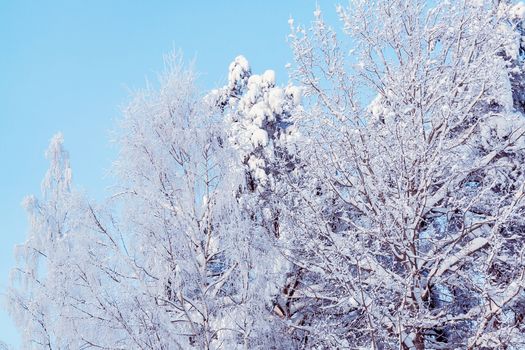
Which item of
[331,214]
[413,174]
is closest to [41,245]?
[331,214]

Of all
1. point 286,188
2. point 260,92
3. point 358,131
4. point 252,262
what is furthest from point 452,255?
point 260,92

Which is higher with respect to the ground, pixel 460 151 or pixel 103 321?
pixel 460 151

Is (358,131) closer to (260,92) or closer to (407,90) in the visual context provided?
(407,90)

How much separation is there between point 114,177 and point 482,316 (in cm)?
442

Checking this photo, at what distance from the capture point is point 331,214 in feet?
27.3

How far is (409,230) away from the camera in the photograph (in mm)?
6242

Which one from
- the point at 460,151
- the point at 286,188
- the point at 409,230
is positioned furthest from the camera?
the point at 286,188

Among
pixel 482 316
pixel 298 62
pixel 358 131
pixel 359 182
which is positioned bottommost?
pixel 482 316

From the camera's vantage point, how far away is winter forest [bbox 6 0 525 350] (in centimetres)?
590

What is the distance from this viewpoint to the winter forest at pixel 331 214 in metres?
5.90

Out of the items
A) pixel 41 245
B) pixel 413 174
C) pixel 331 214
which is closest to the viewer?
pixel 413 174

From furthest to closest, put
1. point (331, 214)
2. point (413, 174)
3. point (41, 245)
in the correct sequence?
point (41, 245)
point (331, 214)
point (413, 174)

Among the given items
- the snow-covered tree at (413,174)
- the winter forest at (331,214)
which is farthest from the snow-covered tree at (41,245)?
the snow-covered tree at (413,174)

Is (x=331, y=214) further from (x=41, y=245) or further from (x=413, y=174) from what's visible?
(x=41, y=245)
